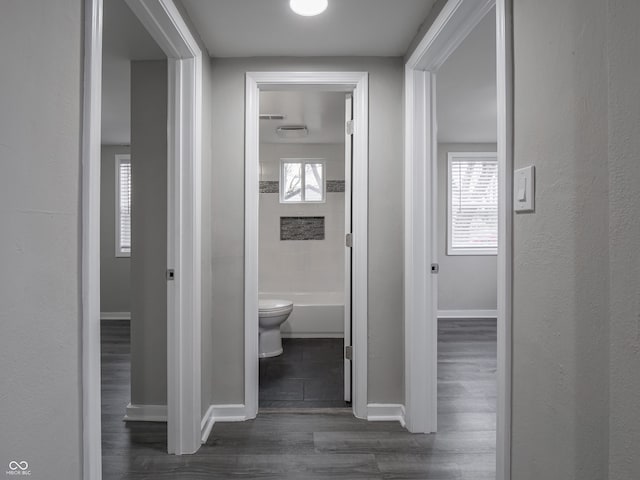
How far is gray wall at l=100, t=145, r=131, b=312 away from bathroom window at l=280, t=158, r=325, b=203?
2176 mm

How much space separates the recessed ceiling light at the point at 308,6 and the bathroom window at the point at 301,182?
3.27 meters

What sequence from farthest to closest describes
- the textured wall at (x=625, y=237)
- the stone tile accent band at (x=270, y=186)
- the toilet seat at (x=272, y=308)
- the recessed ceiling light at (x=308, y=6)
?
the stone tile accent band at (x=270, y=186) → the toilet seat at (x=272, y=308) → the recessed ceiling light at (x=308, y=6) → the textured wall at (x=625, y=237)

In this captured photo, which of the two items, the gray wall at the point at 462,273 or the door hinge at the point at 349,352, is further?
the gray wall at the point at 462,273

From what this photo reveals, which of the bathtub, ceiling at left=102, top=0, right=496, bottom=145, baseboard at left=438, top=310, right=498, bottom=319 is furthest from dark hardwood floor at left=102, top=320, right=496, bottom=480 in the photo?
baseboard at left=438, top=310, right=498, bottom=319

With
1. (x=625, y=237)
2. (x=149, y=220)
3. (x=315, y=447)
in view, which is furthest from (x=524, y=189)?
(x=149, y=220)

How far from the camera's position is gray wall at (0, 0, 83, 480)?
0.82 metres

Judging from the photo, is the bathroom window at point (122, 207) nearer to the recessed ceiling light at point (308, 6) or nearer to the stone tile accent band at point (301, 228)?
the stone tile accent band at point (301, 228)

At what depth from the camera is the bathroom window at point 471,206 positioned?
5.45 m

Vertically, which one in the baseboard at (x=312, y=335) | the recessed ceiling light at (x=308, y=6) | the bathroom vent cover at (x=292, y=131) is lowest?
the baseboard at (x=312, y=335)

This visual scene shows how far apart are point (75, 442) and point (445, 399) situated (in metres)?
2.38

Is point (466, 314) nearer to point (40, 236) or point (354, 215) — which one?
point (354, 215)

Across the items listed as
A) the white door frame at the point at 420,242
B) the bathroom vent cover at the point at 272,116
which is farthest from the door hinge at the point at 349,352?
the bathroom vent cover at the point at 272,116

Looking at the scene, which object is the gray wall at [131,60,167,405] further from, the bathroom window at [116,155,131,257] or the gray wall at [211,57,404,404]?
the bathroom window at [116,155,131,257]

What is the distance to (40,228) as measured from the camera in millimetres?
912
